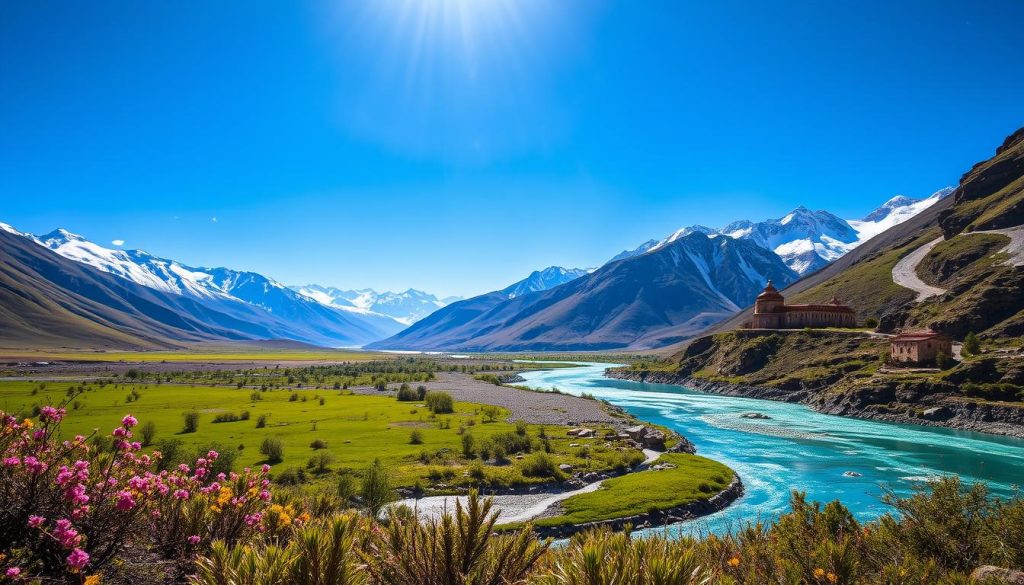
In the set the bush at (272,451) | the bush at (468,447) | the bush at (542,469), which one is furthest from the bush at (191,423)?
the bush at (542,469)

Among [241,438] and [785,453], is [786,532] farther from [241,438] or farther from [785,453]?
[241,438]

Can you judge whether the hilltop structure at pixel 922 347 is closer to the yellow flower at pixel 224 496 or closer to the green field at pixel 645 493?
the green field at pixel 645 493

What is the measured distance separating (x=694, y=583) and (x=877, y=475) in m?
40.8

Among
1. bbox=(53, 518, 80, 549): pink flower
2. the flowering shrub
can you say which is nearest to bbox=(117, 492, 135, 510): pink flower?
the flowering shrub

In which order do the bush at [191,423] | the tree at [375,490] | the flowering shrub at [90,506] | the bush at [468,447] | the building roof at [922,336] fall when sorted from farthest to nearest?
the building roof at [922,336] < the bush at [191,423] < the bush at [468,447] < the tree at [375,490] < the flowering shrub at [90,506]

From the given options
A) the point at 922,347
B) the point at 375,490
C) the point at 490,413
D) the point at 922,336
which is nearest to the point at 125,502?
the point at 375,490

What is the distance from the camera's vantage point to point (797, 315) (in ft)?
365

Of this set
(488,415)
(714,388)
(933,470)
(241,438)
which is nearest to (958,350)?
(714,388)

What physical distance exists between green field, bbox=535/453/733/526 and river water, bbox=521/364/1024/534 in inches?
72.9

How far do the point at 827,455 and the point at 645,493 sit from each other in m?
21.5

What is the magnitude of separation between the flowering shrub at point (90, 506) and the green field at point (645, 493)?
803 inches

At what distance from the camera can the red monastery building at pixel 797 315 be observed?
108m

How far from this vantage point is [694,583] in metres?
3.94

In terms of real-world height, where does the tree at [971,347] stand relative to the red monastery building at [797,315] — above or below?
below
